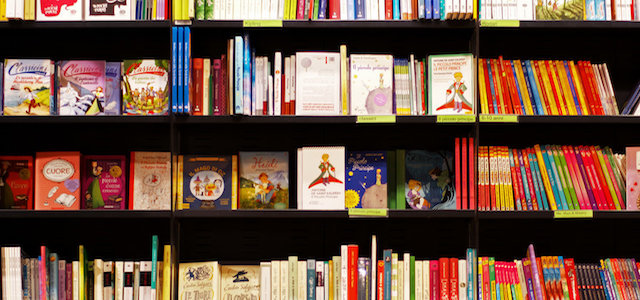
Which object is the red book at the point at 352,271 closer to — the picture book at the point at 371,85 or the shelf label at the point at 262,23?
the picture book at the point at 371,85

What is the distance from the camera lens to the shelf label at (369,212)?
7.64ft

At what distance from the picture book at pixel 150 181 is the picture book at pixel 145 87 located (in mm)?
205

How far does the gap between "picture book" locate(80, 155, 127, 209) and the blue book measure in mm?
613

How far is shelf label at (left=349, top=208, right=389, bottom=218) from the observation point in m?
2.33

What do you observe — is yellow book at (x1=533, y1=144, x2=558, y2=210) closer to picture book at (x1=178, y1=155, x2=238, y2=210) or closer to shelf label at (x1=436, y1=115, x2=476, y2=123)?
shelf label at (x1=436, y1=115, x2=476, y2=123)

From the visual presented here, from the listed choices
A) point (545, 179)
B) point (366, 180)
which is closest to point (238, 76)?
point (366, 180)

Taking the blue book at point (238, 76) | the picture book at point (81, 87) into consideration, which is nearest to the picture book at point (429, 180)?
the blue book at point (238, 76)

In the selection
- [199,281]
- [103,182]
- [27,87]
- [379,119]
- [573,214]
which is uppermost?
[27,87]

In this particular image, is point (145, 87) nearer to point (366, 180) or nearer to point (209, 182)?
point (209, 182)

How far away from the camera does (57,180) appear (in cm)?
245

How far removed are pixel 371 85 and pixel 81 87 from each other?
128cm

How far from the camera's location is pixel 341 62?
2451 millimetres

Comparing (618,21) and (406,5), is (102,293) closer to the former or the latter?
(406,5)

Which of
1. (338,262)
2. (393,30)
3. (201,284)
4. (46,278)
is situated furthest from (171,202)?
(393,30)
